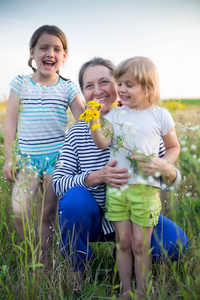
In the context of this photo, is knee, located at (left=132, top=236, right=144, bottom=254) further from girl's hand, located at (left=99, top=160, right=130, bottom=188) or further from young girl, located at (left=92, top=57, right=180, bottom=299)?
girl's hand, located at (left=99, top=160, right=130, bottom=188)

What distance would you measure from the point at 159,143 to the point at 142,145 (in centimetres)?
21

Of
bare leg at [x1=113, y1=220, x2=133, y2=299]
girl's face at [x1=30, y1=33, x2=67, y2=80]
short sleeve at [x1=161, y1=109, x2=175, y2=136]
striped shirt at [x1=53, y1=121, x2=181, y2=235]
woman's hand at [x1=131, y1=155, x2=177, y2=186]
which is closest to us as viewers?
woman's hand at [x1=131, y1=155, x2=177, y2=186]

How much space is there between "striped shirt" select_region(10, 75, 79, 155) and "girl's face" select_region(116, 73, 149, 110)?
94 centimetres

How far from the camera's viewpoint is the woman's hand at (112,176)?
215 centimetres

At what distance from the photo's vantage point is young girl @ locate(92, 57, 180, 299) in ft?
7.00

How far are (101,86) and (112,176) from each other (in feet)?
2.61

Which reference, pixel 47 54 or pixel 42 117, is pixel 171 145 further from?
pixel 47 54

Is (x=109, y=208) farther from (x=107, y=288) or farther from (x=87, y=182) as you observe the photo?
(x=107, y=288)

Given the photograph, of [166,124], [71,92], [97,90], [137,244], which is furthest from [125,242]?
[71,92]

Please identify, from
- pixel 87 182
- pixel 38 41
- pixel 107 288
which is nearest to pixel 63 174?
pixel 87 182

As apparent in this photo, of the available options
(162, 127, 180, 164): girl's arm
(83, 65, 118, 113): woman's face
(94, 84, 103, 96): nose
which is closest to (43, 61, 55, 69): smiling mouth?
(83, 65, 118, 113): woman's face

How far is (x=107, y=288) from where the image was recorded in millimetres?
2197

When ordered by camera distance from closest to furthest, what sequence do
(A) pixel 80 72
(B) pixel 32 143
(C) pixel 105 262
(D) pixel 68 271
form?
1. (D) pixel 68 271
2. (C) pixel 105 262
3. (A) pixel 80 72
4. (B) pixel 32 143

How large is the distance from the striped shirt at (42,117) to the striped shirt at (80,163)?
18.5 inches
